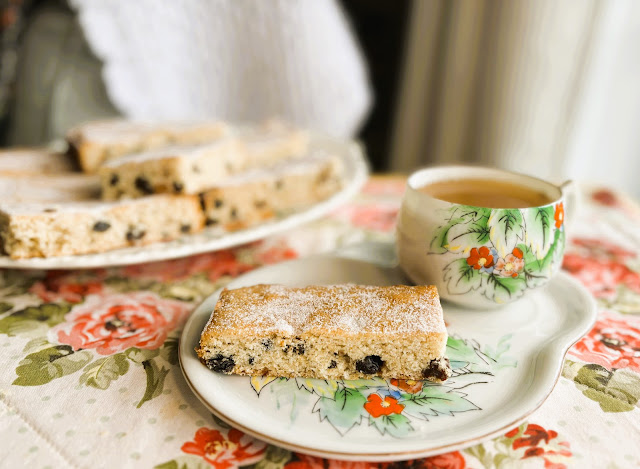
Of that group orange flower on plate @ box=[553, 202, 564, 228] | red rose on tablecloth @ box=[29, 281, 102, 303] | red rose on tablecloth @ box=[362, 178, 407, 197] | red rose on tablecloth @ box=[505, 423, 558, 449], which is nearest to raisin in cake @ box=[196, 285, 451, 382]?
red rose on tablecloth @ box=[505, 423, 558, 449]

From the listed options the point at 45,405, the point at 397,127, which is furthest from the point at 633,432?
the point at 397,127

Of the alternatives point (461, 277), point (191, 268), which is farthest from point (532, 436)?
point (191, 268)

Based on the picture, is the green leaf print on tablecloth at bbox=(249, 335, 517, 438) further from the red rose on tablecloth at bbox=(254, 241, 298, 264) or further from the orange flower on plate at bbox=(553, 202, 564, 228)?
the red rose on tablecloth at bbox=(254, 241, 298, 264)

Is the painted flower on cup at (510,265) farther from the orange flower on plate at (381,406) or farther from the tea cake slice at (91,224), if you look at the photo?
the tea cake slice at (91,224)

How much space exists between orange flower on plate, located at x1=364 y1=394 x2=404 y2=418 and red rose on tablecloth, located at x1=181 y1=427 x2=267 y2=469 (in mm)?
129

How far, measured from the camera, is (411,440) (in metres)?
0.54

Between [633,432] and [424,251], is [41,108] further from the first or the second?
[633,432]

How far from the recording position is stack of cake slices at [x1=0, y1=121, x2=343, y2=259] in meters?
0.91

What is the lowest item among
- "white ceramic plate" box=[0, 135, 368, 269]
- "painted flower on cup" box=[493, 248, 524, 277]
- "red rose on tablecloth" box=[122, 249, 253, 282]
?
"red rose on tablecloth" box=[122, 249, 253, 282]

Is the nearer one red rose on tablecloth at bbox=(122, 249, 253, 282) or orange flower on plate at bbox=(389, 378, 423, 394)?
orange flower on plate at bbox=(389, 378, 423, 394)

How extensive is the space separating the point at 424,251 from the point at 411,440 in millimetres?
315

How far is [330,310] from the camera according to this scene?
67cm

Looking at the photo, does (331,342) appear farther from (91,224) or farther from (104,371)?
(91,224)

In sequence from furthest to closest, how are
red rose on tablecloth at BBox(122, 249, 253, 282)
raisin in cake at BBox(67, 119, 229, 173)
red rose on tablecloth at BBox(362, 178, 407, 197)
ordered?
red rose on tablecloth at BBox(362, 178, 407, 197) < raisin in cake at BBox(67, 119, 229, 173) < red rose on tablecloth at BBox(122, 249, 253, 282)
